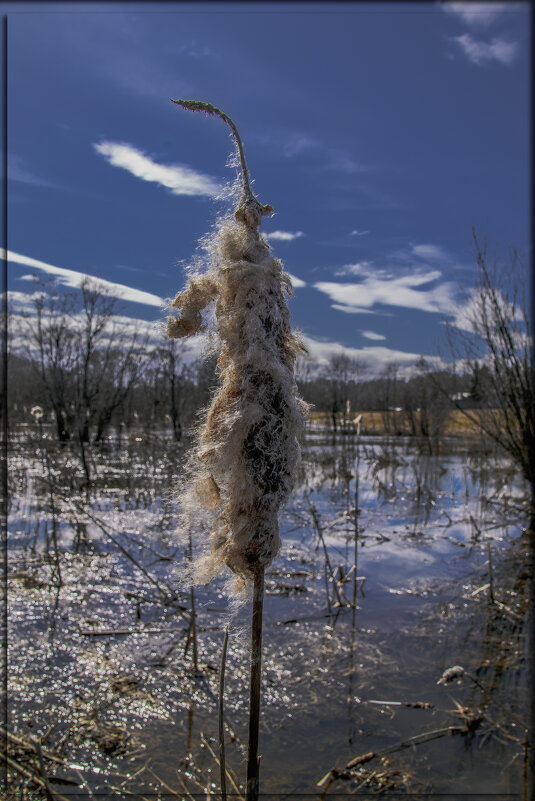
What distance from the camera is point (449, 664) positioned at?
4742 millimetres

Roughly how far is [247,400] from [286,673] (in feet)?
12.6

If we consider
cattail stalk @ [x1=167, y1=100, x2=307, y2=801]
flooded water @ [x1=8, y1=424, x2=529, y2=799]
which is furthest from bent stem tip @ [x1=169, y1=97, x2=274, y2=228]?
flooded water @ [x1=8, y1=424, x2=529, y2=799]

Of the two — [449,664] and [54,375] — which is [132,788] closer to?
[449,664]

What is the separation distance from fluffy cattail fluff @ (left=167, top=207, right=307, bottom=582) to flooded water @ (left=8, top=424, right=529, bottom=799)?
1.48ft

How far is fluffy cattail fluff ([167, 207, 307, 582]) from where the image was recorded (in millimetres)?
1646

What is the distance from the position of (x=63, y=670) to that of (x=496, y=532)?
8.89m

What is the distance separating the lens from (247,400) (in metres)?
1.66

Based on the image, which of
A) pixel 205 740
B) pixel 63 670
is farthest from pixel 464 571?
pixel 63 670

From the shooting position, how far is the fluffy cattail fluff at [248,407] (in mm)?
1646

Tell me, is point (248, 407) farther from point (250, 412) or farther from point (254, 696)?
point (254, 696)

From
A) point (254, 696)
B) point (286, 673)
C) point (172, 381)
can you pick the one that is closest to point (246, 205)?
point (254, 696)

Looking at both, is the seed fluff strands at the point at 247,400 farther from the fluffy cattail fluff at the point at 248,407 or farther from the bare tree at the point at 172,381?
the bare tree at the point at 172,381

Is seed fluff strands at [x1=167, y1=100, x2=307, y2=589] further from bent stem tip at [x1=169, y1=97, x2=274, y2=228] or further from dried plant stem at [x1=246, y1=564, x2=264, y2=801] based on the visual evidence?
dried plant stem at [x1=246, y1=564, x2=264, y2=801]

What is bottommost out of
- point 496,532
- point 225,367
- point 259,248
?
point 496,532
